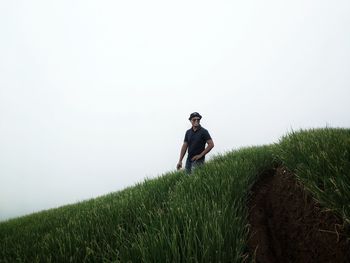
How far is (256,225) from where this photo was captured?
3.31 metres

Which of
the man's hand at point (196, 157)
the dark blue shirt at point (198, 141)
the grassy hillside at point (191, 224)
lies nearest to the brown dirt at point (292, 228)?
the grassy hillside at point (191, 224)

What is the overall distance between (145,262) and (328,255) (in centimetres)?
185

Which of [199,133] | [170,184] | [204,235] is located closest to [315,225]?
[204,235]

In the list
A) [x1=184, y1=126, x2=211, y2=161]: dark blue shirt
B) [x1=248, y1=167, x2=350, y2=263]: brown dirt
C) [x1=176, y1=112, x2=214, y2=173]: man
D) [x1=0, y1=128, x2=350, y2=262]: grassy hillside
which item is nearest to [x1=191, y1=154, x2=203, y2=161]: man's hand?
[x1=176, y1=112, x2=214, y2=173]: man

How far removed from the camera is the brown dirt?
96.7 inches

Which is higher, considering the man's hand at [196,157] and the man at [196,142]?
the man at [196,142]

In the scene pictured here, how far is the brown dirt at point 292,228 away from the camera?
246 cm

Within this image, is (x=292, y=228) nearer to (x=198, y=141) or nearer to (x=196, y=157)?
(x=196, y=157)

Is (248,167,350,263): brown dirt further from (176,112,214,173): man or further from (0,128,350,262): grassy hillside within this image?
(176,112,214,173): man

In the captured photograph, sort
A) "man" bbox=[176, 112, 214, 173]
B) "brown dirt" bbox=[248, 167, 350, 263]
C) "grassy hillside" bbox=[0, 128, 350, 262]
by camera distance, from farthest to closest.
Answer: "man" bbox=[176, 112, 214, 173]
"brown dirt" bbox=[248, 167, 350, 263]
"grassy hillside" bbox=[0, 128, 350, 262]

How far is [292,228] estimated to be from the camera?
314 centimetres

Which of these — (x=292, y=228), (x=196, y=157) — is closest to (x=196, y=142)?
(x=196, y=157)

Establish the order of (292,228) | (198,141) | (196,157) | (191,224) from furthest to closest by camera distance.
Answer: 1. (198,141)
2. (196,157)
3. (292,228)
4. (191,224)

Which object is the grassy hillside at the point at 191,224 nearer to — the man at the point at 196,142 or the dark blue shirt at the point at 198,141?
the man at the point at 196,142
